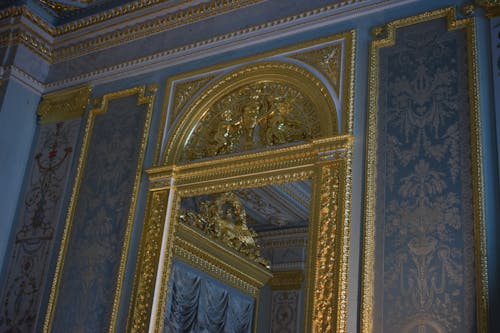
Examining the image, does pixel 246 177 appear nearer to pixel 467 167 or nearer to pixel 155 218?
pixel 155 218

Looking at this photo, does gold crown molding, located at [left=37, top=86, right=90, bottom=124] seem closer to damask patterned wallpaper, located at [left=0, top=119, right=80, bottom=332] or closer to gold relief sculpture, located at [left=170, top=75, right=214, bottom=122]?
damask patterned wallpaper, located at [left=0, top=119, right=80, bottom=332]

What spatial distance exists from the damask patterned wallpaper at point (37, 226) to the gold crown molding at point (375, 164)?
2.95 metres

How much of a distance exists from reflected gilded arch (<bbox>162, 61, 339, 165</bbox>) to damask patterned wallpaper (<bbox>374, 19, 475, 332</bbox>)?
547 mm

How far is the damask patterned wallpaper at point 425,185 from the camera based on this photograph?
4324 mm

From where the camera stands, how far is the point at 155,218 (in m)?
5.69

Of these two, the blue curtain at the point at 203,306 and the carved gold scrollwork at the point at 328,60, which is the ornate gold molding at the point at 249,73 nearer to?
the carved gold scrollwork at the point at 328,60

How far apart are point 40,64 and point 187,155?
7.25ft

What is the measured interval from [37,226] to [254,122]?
228 centimetres

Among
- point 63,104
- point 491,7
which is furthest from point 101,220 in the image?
point 491,7

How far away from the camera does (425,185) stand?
466cm

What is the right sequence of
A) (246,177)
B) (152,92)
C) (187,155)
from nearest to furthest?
1. (246,177)
2. (187,155)
3. (152,92)

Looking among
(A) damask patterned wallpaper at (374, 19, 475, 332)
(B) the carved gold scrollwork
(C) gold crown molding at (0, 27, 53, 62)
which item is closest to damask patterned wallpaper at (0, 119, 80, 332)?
(C) gold crown molding at (0, 27, 53, 62)

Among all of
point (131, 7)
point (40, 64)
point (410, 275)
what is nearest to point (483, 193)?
point (410, 275)

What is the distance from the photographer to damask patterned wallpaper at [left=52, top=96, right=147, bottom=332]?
5.71 meters
